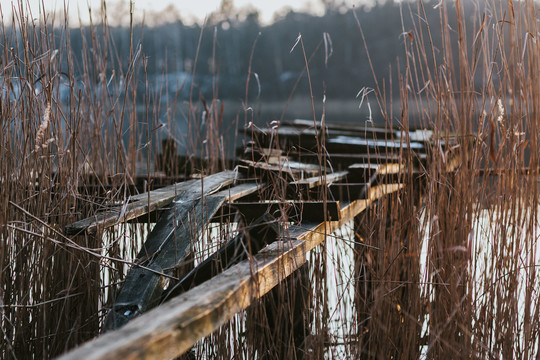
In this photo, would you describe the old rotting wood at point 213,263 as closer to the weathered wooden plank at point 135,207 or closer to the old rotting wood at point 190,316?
the old rotting wood at point 190,316

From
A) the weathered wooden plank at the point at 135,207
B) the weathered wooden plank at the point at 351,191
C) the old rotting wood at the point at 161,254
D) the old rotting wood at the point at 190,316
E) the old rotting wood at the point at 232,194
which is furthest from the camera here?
the weathered wooden plank at the point at 351,191

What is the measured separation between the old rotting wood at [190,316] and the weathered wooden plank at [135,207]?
24 cm

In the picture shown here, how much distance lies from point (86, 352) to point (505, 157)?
1261mm

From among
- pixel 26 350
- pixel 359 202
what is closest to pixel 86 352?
pixel 26 350

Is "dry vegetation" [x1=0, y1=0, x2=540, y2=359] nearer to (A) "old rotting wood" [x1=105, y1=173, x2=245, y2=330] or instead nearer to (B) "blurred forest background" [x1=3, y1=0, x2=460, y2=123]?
(A) "old rotting wood" [x1=105, y1=173, x2=245, y2=330]

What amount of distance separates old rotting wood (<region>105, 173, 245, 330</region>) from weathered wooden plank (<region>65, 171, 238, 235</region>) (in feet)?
0.19

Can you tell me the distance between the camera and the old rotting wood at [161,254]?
4.46ft

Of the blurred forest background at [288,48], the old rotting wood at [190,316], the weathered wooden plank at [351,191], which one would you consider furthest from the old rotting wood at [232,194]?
the blurred forest background at [288,48]

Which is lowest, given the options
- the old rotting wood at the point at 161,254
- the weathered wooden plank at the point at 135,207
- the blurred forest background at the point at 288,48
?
the old rotting wood at the point at 161,254

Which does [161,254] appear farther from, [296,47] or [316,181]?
[296,47]

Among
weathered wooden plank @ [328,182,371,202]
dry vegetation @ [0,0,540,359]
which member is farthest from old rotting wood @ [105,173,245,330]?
weathered wooden plank @ [328,182,371,202]

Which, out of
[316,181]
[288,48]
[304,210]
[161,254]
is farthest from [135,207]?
[288,48]

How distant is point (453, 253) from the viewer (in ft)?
5.19

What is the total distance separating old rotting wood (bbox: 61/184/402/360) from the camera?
762mm
